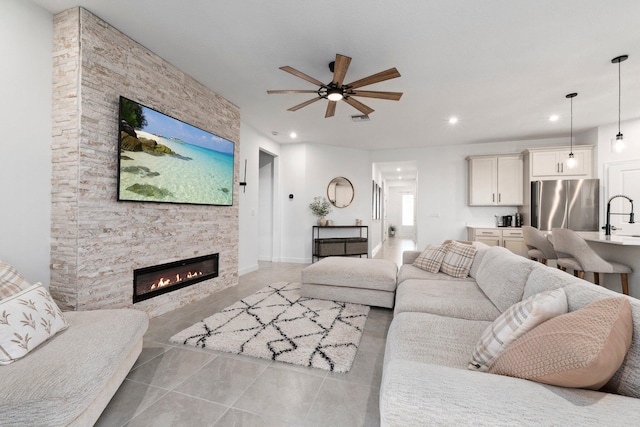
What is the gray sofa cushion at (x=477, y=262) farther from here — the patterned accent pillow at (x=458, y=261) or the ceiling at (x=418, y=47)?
the ceiling at (x=418, y=47)

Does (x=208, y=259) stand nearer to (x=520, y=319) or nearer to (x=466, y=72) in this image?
(x=520, y=319)

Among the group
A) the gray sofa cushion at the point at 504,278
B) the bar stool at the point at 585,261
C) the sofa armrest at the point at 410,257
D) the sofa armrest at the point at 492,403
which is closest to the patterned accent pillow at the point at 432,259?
the sofa armrest at the point at 410,257

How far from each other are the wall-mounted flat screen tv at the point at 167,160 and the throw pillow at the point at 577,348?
3.03 meters

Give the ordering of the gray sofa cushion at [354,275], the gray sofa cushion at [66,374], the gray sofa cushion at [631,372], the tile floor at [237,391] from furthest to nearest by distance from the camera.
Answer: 1. the gray sofa cushion at [354,275]
2. the tile floor at [237,391]
3. the gray sofa cushion at [66,374]
4. the gray sofa cushion at [631,372]

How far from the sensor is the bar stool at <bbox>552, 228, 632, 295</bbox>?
288cm

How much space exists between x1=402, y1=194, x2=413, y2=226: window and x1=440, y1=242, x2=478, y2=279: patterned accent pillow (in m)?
10.7

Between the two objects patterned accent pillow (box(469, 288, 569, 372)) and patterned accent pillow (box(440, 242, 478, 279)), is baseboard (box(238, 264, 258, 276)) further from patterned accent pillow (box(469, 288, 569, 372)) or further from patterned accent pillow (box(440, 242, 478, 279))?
patterned accent pillow (box(469, 288, 569, 372))

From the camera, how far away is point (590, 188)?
4840mm

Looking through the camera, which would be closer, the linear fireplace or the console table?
the linear fireplace

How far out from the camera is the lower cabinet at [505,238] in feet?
17.2

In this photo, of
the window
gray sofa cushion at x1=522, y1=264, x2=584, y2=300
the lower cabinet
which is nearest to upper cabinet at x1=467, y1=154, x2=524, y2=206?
the lower cabinet

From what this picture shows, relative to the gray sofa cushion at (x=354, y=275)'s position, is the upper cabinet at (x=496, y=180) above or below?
above

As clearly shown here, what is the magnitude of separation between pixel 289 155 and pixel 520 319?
5722mm

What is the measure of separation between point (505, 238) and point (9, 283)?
21.2 feet
